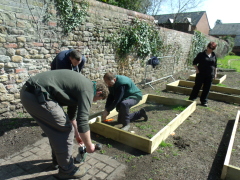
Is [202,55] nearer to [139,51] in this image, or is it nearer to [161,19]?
[139,51]

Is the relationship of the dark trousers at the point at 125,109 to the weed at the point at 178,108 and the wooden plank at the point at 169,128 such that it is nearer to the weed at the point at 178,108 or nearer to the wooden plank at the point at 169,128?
the wooden plank at the point at 169,128

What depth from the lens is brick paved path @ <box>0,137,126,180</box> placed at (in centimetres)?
279

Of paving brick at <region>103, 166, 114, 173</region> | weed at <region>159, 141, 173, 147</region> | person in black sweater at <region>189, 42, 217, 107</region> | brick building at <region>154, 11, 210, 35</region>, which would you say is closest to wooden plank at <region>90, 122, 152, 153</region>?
weed at <region>159, 141, 173, 147</region>

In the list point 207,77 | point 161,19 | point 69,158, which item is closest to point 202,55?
point 207,77

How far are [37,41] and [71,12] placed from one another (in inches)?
54.7

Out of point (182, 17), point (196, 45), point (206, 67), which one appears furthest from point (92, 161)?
point (182, 17)

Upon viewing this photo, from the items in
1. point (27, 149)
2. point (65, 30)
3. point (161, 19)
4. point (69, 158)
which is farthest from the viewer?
point (161, 19)

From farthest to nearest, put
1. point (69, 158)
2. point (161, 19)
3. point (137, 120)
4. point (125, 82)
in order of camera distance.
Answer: point (161, 19) → point (137, 120) → point (125, 82) → point (69, 158)

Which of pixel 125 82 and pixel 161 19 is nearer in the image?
pixel 125 82

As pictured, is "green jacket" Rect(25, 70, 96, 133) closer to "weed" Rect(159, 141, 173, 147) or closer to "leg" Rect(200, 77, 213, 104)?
"weed" Rect(159, 141, 173, 147)

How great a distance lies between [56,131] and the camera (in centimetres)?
235

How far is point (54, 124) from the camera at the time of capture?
7.50ft

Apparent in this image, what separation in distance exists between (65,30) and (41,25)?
753 mm

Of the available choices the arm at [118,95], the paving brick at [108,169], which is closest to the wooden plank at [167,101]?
the arm at [118,95]
